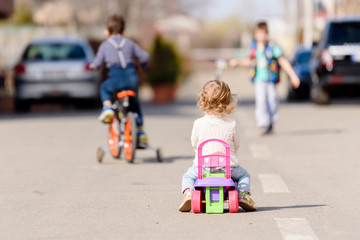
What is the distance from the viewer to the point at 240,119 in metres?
18.8

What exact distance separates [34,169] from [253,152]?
10.0 feet

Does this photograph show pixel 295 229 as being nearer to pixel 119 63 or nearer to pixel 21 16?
pixel 119 63

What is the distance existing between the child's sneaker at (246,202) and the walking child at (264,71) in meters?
7.46

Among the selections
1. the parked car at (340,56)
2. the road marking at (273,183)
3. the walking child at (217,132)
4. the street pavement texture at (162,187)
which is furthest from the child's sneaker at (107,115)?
the parked car at (340,56)

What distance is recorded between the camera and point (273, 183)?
8891mm

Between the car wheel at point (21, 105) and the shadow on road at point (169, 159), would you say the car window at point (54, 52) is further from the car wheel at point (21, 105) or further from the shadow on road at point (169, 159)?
the shadow on road at point (169, 159)

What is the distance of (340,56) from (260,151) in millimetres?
8907

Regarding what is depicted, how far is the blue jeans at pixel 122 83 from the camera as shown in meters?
11.1

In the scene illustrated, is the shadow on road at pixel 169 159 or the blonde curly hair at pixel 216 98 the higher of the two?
the blonde curly hair at pixel 216 98

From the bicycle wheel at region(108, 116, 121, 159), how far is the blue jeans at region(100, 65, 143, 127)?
0.25 metres

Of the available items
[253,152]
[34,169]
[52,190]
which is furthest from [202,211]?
[253,152]

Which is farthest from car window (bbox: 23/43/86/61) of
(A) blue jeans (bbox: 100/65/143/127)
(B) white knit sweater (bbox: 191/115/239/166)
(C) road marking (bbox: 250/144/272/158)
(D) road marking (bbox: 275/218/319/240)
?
(D) road marking (bbox: 275/218/319/240)

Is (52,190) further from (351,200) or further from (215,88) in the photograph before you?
(351,200)

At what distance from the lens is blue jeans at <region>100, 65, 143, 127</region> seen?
1109 cm
